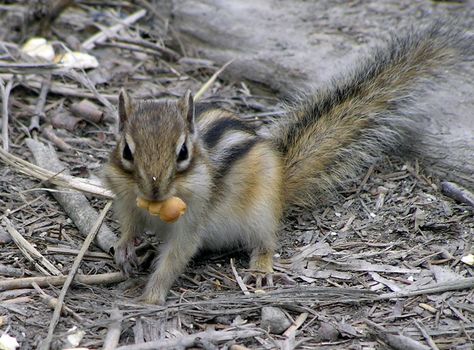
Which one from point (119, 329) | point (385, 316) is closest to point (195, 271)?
point (119, 329)

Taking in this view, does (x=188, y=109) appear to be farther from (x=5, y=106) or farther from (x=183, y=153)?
(x=5, y=106)

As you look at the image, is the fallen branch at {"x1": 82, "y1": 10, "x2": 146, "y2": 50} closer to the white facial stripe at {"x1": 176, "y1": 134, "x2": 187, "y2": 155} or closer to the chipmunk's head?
the chipmunk's head

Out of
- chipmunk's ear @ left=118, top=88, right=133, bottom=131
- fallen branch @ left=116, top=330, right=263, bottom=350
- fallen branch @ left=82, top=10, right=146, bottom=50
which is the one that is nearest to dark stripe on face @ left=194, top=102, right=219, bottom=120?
chipmunk's ear @ left=118, top=88, right=133, bottom=131

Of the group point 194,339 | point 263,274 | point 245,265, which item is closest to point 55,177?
point 245,265

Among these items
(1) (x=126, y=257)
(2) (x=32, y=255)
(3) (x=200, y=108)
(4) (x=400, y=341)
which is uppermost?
(3) (x=200, y=108)

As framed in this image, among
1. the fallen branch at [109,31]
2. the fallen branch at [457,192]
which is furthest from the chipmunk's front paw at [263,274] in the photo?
the fallen branch at [109,31]
